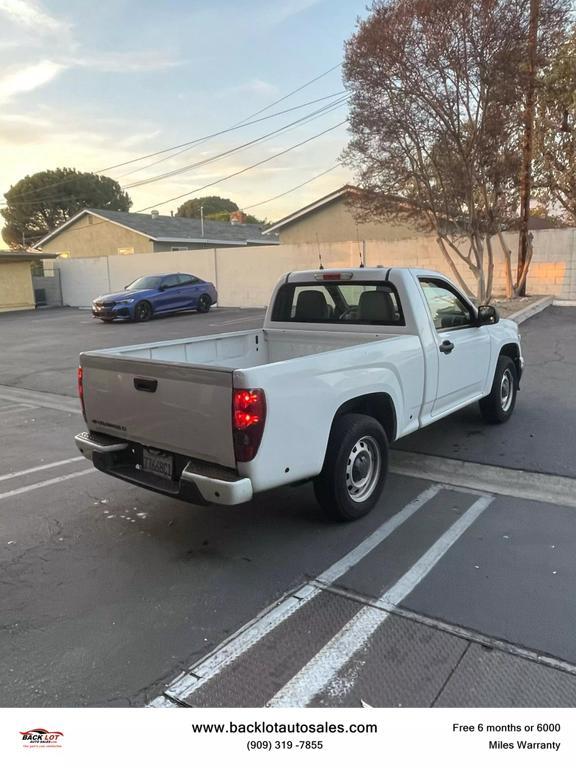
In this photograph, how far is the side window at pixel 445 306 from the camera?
5.29 m

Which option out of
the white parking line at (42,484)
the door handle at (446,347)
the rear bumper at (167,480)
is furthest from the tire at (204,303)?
the rear bumper at (167,480)

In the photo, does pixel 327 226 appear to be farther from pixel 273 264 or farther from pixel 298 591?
pixel 298 591

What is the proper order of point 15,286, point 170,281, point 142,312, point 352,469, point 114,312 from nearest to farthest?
point 352,469
point 114,312
point 142,312
point 170,281
point 15,286

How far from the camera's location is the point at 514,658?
2664mm

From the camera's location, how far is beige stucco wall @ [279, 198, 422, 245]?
27591 mm

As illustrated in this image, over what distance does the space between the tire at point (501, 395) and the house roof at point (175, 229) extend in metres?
29.4

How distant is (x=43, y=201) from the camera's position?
5753cm

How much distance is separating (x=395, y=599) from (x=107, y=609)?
1.58 meters

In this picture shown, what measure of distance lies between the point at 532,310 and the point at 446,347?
11.0m

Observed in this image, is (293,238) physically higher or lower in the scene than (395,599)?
higher

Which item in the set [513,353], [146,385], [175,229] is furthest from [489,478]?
[175,229]
